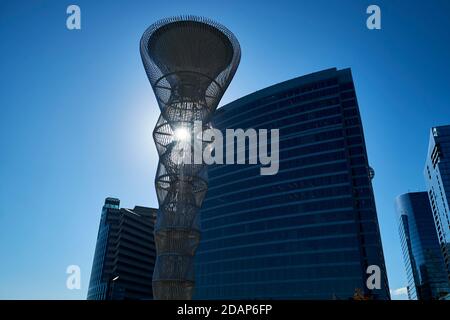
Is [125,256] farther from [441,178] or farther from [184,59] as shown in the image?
[441,178]

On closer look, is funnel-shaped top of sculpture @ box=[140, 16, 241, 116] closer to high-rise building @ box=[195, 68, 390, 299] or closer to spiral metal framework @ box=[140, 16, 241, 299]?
spiral metal framework @ box=[140, 16, 241, 299]

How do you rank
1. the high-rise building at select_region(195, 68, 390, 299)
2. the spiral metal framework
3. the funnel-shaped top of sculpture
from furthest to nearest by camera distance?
1. the high-rise building at select_region(195, 68, 390, 299)
2. the funnel-shaped top of sculpture
3. the spiral metal framework

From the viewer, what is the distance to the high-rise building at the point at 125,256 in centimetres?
11838

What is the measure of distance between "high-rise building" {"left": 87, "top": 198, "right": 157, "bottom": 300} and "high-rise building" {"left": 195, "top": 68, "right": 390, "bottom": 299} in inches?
1655

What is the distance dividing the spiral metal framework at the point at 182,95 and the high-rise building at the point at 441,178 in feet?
450

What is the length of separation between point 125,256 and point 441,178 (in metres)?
128

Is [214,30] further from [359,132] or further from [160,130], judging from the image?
[359,132]

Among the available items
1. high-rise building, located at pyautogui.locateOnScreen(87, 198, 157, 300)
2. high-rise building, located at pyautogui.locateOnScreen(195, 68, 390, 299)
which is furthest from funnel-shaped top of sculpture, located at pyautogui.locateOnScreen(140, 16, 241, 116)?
high-rise building, located at pyautogui.locateOnScreen(87, 198, 157, 300)

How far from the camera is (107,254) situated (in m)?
128

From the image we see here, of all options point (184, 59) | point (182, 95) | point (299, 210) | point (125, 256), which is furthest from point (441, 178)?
point (184, 59)

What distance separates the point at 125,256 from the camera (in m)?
120

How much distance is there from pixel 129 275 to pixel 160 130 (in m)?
93.8

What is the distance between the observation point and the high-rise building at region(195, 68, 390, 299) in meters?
68.2
